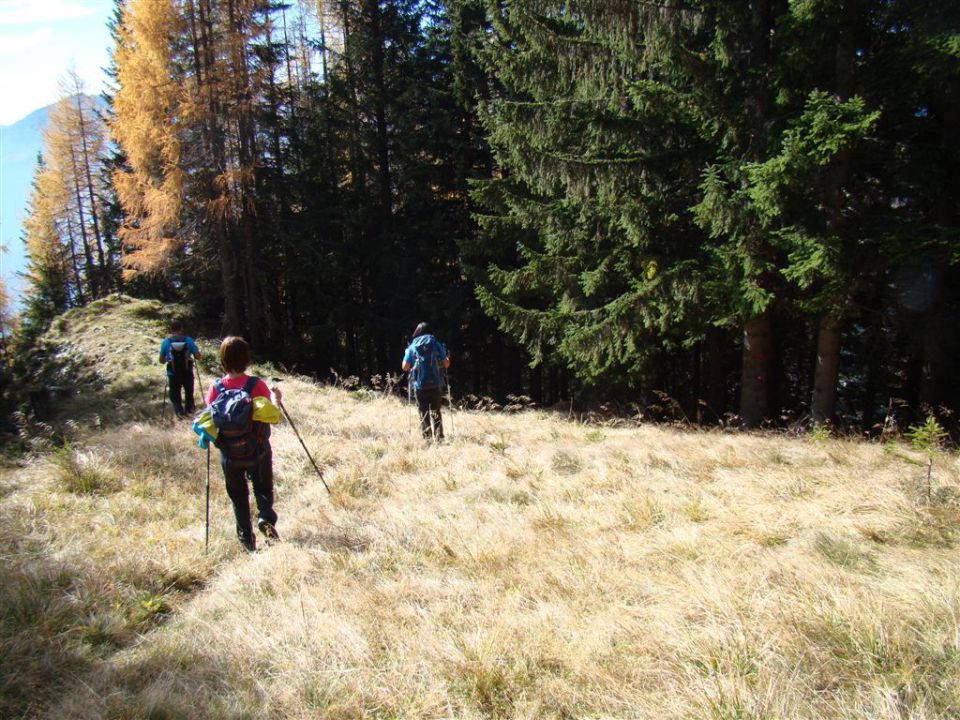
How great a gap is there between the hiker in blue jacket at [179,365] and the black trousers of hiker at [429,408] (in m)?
4.70

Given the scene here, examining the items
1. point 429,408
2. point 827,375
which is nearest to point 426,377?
point 429,408

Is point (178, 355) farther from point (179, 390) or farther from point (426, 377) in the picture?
point (426, 377)

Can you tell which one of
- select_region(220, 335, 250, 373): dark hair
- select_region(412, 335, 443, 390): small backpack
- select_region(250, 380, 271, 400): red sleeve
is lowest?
select_region(412, 335, 443, 390): small backpack

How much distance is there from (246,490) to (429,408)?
3.66 m

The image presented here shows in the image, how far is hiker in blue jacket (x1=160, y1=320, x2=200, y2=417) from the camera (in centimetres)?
995

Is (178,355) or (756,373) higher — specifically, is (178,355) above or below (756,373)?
above

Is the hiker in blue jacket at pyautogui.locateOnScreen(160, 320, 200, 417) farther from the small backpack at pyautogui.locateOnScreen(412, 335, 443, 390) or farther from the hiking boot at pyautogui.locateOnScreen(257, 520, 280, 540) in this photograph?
the hiking boot at pyautogui.locateOnScreen(257, 520, 280, 540)

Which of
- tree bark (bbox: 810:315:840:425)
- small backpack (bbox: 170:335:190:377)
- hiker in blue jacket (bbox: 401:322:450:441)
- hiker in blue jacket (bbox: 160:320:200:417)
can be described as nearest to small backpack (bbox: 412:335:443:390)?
hiker in blue jacket (bbox: 401:322:450:441)

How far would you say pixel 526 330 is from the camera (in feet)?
39.2

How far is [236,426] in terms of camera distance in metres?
4.33

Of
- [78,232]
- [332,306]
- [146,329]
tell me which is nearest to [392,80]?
[332,306]

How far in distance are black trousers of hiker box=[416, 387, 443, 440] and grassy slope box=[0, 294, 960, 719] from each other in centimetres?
172

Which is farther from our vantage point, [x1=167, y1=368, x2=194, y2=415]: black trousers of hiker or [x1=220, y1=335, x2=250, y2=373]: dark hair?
[x1=167, y1=368, x2=194, y2=415]: black trousers of hiker

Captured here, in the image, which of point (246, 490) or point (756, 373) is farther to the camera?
point (756, 373)
